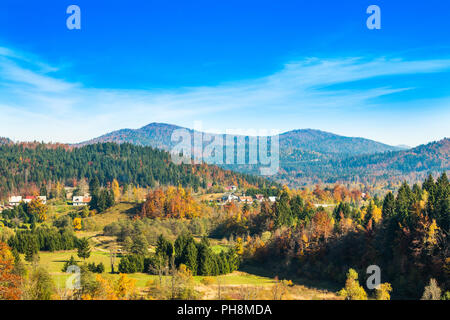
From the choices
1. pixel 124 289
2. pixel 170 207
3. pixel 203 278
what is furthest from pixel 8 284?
pixel 170 207

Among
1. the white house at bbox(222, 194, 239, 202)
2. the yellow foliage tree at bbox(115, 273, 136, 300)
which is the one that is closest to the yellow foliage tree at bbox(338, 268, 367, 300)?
the yellow foliage tree at bbox(115, 273, 136, 300)

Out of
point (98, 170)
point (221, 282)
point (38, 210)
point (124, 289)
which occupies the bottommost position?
point (221, 282)

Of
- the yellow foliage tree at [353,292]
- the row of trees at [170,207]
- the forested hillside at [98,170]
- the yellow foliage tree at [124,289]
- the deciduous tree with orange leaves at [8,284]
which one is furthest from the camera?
the forested hillside at [98,170]

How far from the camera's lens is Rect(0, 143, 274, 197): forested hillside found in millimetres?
158250

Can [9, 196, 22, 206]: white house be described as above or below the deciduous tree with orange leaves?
below

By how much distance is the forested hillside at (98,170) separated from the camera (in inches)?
6230

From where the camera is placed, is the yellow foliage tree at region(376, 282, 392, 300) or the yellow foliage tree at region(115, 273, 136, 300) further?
the yellow foliage tree at region(376, 282, 392, 300)

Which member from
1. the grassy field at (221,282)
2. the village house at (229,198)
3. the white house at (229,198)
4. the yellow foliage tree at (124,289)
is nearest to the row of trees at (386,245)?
the grassy field at (221,282)

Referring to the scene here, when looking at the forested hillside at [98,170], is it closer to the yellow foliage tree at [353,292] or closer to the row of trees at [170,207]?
the row of trees at [170,207]

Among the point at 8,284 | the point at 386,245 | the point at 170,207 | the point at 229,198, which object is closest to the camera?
the point at 8,284

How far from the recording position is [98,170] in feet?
582

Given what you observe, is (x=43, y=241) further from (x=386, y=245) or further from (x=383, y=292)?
(x=386, y=245)

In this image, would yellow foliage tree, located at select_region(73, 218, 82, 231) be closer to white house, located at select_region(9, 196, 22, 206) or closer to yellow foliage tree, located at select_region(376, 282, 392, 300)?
white house, located at select_region(9, 196, 22, 206)

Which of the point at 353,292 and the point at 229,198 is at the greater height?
the point at 229,198
